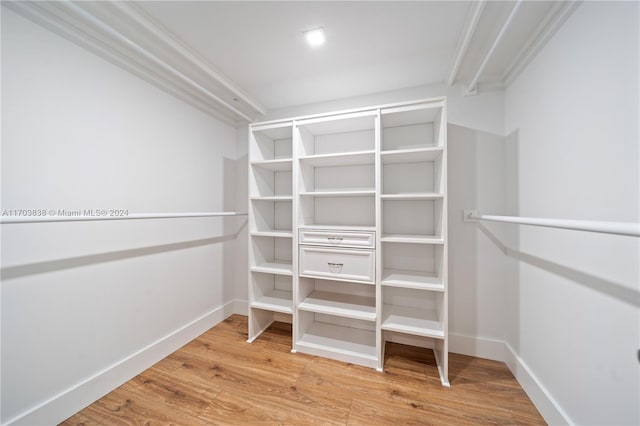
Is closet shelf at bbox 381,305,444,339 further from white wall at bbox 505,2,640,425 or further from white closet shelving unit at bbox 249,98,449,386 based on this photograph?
white wall at bbox 505,2,640,425

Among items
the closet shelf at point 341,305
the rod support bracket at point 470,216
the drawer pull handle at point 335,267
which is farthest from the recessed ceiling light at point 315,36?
the closet shelf at point 341,305

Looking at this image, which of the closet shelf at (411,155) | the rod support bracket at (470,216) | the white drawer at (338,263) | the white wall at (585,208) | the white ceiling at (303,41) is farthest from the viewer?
the rod support bracket at (470,216)

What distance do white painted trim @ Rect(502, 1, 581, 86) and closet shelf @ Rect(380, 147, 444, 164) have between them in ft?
2.55

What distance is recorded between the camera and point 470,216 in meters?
1.86

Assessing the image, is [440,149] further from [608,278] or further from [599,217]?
[608,278]

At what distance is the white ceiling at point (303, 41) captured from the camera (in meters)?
1.23

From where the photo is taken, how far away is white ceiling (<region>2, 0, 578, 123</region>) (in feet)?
4.02

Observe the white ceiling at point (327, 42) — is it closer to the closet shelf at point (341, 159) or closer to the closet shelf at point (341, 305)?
the closet shelf at point (341, 159)

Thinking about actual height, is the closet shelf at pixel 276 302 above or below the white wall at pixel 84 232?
below

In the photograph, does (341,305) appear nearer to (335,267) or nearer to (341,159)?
(335,267)

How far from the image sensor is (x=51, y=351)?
122 centimetres

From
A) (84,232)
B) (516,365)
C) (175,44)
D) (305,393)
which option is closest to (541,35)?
(516,365)

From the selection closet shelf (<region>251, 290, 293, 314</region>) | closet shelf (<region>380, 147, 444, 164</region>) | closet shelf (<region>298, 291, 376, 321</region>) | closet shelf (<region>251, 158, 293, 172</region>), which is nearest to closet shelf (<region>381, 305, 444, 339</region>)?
closet shelf (<region>298, 291, 376, 321</region>)

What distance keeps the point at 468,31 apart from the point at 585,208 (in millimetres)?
1152
